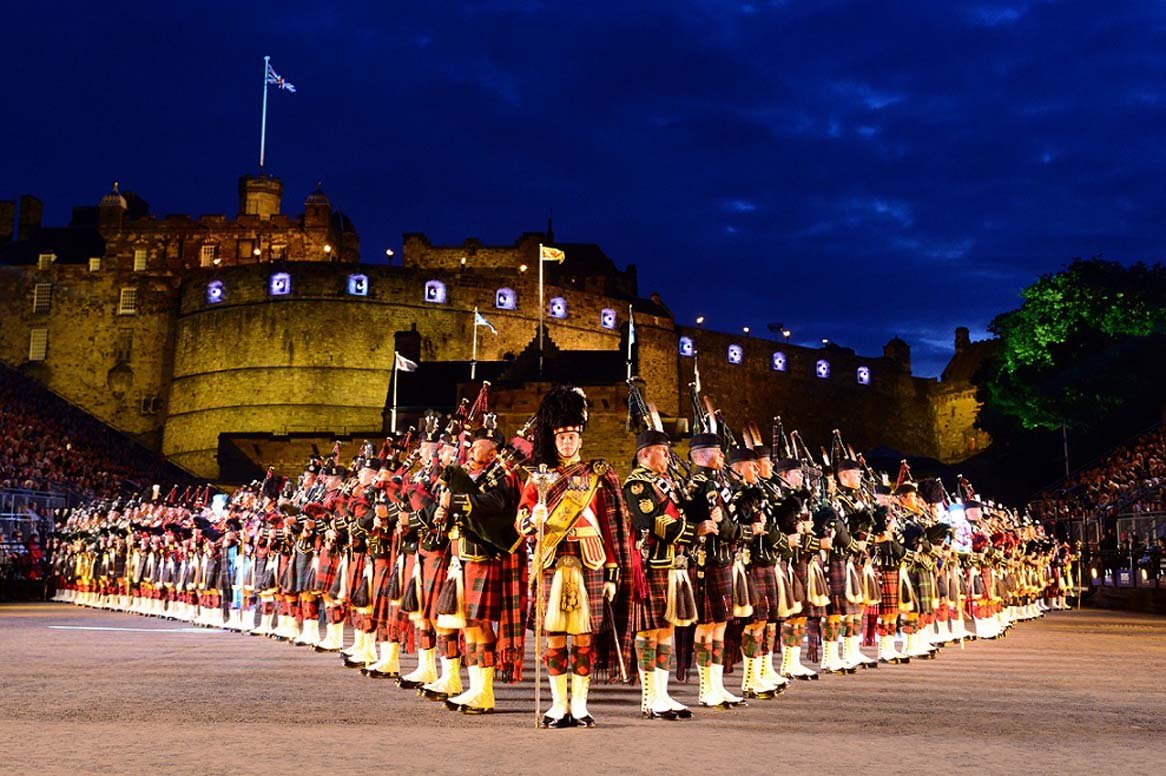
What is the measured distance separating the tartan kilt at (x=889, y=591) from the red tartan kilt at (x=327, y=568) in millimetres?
6419

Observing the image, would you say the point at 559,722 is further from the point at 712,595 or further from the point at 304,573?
the point at 304,573

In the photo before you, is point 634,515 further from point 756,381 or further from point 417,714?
point 756,381

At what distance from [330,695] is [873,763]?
5151 mm

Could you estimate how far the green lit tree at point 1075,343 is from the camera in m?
55.8

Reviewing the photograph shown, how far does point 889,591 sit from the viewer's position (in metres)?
13.7

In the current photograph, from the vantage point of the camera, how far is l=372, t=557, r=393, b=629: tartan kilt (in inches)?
474

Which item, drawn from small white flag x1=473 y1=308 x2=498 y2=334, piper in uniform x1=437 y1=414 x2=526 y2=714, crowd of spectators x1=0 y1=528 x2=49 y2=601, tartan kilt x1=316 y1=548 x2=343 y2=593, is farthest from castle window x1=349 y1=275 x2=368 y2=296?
piper in uniform x1=437 y1=414 x2=526 y2=714

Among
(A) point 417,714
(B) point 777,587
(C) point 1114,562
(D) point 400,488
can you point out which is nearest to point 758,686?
(B) point 777,587

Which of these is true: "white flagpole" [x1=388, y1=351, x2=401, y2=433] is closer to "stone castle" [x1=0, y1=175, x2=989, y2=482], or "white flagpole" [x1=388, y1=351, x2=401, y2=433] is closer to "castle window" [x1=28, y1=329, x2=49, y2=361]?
"stone castle" [x1=0, y1=175, x2=989, y2=482]

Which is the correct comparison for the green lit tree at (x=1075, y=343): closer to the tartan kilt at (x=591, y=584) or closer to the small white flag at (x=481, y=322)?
the small white flag at (x=481, y=322)

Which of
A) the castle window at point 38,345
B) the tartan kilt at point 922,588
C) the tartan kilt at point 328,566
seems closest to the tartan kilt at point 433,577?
the tartan kilt at point 328,566

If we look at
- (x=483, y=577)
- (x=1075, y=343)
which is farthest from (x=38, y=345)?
(x=483, y=577)

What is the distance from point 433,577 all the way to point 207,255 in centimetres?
6518

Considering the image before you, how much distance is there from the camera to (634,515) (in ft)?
29.7
